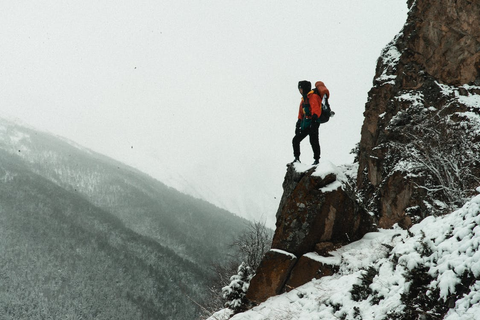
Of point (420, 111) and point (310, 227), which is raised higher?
point (420, 111)

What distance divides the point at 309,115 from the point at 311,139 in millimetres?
738

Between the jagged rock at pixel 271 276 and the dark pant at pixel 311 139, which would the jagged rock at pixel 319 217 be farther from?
the dark pant at pixel 311 139

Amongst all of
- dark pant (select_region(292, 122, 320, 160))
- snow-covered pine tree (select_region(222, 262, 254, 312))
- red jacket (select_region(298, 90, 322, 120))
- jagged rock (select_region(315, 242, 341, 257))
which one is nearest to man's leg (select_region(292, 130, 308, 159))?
dark pant (select_region(292, 122, 320, 160))

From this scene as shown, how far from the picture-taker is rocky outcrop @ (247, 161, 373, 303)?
7113 mm

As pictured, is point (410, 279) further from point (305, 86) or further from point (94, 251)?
point (94, 251)

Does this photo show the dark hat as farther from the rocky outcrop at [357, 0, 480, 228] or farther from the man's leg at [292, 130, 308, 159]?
the rocky outcrop at [357, 0, 480, 228]

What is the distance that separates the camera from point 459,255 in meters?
3.09

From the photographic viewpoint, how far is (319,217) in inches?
290

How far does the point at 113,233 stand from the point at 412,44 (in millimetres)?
A: 135623

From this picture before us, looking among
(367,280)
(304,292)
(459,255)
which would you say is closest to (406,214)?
(304,292)

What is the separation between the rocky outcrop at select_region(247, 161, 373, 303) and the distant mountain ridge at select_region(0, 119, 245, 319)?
8431 cm

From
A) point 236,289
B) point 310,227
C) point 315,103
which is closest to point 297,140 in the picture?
point 315,103

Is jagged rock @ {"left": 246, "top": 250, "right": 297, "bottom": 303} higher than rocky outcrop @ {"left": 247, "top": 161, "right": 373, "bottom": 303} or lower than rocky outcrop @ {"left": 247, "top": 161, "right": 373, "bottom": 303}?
lower

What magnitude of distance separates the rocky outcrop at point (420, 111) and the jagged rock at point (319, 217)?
6529 millimetres
